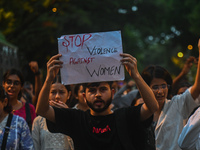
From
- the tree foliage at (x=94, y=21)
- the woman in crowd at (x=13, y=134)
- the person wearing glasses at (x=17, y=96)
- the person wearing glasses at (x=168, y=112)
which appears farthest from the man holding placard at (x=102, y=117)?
the tree foliage at (x=94, y=21)

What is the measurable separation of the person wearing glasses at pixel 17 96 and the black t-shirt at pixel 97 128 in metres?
1.87

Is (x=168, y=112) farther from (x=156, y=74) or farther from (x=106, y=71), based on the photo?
(x=106, y=71)

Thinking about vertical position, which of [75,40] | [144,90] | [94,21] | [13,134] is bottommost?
[13,134]

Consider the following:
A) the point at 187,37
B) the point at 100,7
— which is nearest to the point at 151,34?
the point at 187,37

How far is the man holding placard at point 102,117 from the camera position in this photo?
3705 millimetres

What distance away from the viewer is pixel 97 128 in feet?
12.5

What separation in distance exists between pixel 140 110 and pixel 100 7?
976 inches

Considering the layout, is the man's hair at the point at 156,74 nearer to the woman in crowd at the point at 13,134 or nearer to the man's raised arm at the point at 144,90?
the man's raised arm at the point at 144,90

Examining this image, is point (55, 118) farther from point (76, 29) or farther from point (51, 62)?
point (76, 29)

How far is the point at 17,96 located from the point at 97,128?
2486 millimetres

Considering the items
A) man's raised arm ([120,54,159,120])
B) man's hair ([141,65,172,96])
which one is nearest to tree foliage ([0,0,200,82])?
man's hair ([141,65,172,96])

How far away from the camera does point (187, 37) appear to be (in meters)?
31.7

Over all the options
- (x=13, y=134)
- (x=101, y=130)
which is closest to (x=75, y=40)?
(x=101, y=130)

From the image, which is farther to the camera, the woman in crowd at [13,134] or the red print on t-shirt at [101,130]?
the woman in crowd at [13,134]
